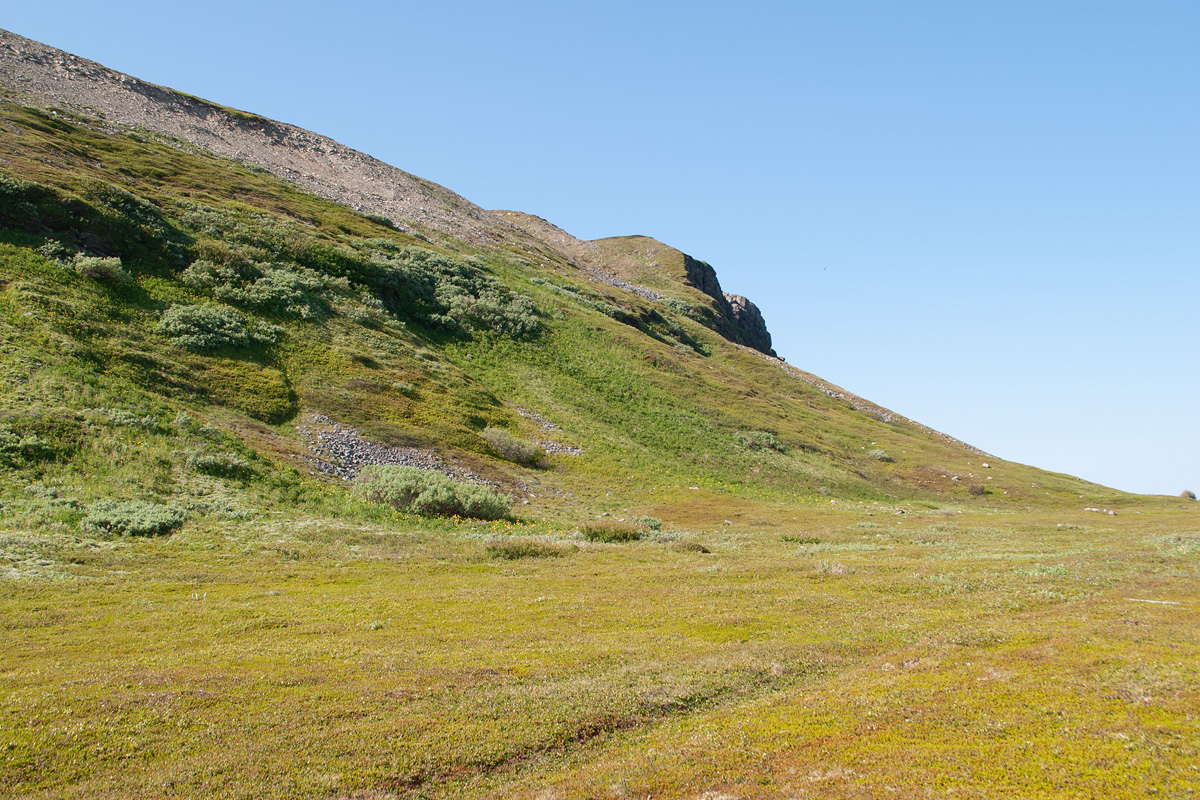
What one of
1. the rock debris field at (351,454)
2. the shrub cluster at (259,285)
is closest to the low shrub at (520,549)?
the rock debris field at (351,454)

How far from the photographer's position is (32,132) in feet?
204

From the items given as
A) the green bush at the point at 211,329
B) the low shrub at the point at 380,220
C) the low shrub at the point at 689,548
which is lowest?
the low shrub at the point at 689,548

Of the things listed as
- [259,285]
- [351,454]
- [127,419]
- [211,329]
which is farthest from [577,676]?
[259,285]

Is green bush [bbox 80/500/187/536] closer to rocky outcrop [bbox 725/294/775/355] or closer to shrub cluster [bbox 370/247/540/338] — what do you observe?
shrub cluster [bbox 370/247/540/338]

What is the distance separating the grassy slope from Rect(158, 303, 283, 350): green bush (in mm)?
1301

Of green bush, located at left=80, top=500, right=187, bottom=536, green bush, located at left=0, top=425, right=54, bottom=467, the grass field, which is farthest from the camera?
green bush, located at left=0, top=425, right=54, bottom=467

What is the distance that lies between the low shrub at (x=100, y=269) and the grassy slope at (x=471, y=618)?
34.2 inches

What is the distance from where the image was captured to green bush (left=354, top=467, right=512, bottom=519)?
3269 centimetres

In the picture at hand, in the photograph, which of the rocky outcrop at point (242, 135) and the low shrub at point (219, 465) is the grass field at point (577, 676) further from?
the rocky outcrop at point (242, 135)

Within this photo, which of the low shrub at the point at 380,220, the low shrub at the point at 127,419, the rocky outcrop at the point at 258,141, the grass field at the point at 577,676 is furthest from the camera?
the low shrub at the point at 380,220

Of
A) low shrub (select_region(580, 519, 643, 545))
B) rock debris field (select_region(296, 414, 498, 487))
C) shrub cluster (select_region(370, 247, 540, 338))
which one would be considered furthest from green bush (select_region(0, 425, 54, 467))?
shrub cluster (select_region(370, 247, 540, 338))

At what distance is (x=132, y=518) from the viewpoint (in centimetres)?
2319

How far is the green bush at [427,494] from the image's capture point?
3269 centimetres

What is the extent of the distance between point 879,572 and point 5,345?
42.3 m
